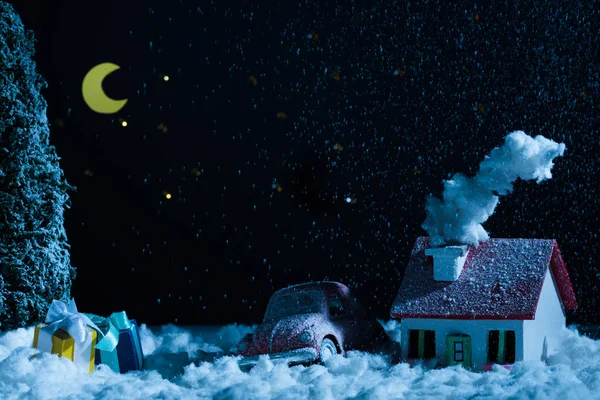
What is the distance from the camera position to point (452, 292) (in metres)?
5.46

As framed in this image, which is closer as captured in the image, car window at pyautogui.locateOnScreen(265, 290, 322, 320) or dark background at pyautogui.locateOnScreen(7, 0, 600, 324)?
car window at pyautogui.locateOnScreen(265, 290, 322, 320)

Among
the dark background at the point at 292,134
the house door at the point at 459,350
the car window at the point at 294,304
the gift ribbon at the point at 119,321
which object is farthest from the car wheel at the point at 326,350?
the dark background at the point at 292,134

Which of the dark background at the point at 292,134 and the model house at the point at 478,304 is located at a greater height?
the dark background at the point at 292,134

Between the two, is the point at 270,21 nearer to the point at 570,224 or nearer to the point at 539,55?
the point at 539,55

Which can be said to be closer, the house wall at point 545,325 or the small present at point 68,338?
the house wall at point 545,325

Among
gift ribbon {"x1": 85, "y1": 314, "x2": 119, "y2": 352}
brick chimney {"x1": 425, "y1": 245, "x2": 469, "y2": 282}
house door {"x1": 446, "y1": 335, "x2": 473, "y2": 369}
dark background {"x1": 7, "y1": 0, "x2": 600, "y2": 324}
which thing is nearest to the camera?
house door {"x1": 446, "y1": 335, "x2": 473, "y2": 369}

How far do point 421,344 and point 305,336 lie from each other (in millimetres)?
725

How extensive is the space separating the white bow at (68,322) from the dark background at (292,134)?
219 centimetres

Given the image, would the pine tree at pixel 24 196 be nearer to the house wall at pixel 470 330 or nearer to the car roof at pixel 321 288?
the car roof at pixel 321 288

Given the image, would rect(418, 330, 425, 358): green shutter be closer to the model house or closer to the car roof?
the model house

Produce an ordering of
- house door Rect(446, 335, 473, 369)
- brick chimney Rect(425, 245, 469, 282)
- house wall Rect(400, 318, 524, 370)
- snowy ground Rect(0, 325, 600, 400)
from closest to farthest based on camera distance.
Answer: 1. snowy ground Rect(0, 325, 600, 400)
2. house wall Rect(400, 318, 524, 370)
3. house door Rect(446, 335, 473, 369)
4. brick chimney Rect(425, 245, 469, 282)

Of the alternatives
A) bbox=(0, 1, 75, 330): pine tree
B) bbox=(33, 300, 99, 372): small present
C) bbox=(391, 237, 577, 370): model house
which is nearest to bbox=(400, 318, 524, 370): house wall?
bbox=(391, 237, 577, 370): model house

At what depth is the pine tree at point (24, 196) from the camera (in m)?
5.94

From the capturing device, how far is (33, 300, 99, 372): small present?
5.47 meters
